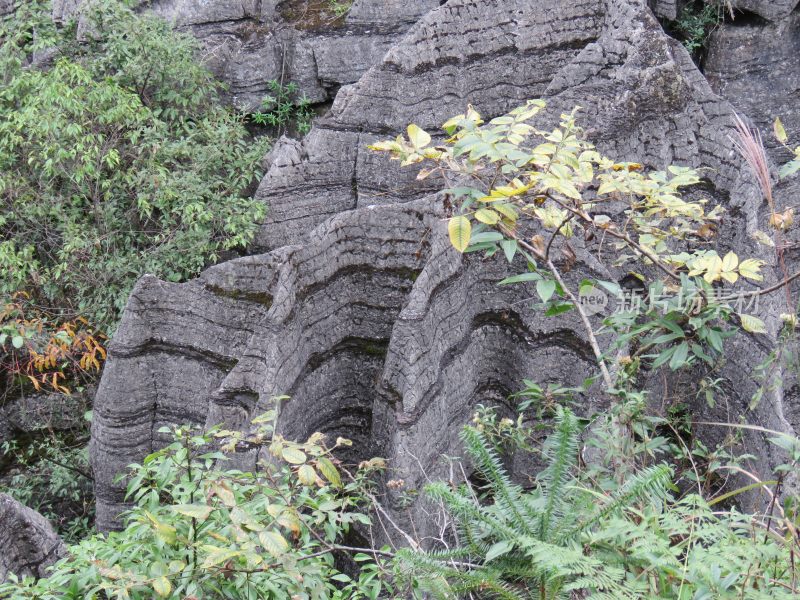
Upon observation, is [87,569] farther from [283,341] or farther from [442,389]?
[442,389]

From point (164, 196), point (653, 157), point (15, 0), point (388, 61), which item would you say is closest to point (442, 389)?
point (653, 157)

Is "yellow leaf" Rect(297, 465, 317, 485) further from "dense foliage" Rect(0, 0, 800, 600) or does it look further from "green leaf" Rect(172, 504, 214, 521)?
"green leaf" Rect(172, 504, 214, 521)

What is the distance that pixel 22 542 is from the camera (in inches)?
177

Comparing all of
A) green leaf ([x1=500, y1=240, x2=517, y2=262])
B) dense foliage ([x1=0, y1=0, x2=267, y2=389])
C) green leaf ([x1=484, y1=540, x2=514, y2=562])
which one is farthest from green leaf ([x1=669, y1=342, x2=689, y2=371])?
dense foliage ([x1=0, y1=0, x2=267, y2=389])

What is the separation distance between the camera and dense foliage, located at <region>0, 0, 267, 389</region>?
6266 millimetres

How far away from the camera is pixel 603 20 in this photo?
5059 mm

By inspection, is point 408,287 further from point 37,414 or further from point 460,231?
point 37,414

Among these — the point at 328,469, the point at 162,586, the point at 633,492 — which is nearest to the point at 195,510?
the point at 162,586

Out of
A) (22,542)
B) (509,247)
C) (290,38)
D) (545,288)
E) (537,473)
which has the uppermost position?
(290,38)

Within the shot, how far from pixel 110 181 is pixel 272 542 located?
14.7 feet

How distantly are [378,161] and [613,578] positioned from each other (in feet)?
11.7

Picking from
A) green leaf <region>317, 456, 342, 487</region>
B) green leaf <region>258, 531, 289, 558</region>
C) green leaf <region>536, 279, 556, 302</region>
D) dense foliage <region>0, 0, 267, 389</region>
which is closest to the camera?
green leaf <region>258, 531, 289, 558</region>

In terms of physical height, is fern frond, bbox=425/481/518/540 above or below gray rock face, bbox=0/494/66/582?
above

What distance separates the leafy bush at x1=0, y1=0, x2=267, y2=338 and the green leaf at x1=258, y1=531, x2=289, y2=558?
3.48m
